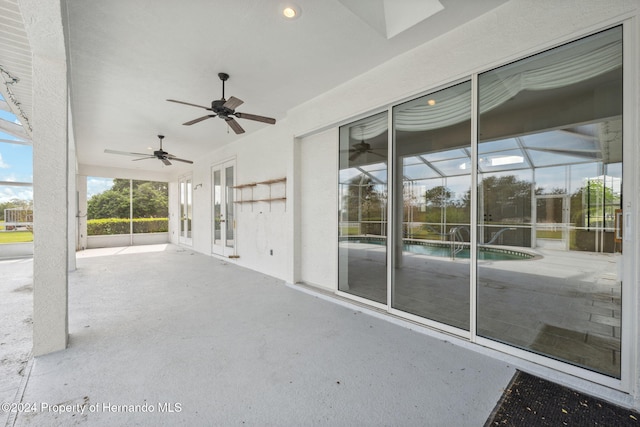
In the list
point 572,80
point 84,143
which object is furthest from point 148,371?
point 84,143

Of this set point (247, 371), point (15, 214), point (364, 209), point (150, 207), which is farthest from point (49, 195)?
point (150, 207)

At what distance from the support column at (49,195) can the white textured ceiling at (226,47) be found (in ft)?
1.73

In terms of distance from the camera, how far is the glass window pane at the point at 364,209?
3479 mm

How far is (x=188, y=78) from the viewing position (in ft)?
11.5

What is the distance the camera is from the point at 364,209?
148 inches

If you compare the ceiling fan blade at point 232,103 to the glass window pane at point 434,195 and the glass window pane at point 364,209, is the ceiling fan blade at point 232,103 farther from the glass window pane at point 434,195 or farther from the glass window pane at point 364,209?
the glass window pane at point 434,195

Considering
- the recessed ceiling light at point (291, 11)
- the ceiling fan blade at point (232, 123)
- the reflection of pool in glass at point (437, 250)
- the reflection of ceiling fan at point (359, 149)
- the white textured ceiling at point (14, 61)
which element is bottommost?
the reflection of pool in glass at point (437, 250)

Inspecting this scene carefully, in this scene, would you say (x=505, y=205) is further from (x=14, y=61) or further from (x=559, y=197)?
(x=14, y=61)

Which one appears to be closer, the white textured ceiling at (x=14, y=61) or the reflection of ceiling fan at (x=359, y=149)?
the white textured ceiling at (x=14, y=61)

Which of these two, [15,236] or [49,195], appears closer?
[49,195]

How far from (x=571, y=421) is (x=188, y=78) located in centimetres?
473

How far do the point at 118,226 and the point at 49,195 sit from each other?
9506 millimetres

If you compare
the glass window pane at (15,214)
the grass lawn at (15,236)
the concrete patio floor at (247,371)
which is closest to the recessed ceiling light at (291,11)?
the concrete patio floor at (247,371)

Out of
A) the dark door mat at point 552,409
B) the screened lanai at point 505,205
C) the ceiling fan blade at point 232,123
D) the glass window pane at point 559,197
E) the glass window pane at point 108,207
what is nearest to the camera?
the dark door mat at point 552,409
